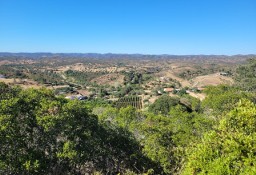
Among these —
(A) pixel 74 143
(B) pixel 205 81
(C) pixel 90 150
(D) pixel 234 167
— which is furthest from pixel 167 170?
(B) pixel 205 81

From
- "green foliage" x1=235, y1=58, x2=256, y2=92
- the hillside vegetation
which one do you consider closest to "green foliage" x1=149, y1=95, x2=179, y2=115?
"green foliage" x1=235, y1=58, x2=256, y2=92

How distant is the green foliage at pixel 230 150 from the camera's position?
13.6 metres

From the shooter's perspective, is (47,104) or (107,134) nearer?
(47,104)

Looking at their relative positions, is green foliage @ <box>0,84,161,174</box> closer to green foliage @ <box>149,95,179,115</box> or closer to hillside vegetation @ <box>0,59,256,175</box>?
hillside vegetation @ <box>0,59,256,175</box>

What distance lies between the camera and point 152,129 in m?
26.5

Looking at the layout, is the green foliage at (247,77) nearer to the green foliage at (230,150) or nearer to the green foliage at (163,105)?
the green foliage at (163,105)

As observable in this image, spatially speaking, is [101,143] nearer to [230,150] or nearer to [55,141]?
[55,141]

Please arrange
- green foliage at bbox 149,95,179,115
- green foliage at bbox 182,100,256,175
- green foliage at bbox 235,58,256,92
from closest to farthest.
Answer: green foliage at bbox 182,100,256,175
green foliage at bbox 149,95,179,115
green foliage at bbox 235,58,256,92

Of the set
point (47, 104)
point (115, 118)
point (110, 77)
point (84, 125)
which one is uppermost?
point (47, 104)

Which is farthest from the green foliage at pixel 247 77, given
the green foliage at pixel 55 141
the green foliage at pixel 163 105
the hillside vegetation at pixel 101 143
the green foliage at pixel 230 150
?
the green foliage at pixel 230 150

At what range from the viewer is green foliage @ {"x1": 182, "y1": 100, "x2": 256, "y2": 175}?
13.6 metres

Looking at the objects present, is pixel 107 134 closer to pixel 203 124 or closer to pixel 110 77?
pixel 203 124

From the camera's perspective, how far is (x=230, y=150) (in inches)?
599

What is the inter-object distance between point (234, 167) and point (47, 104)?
14.3 m
